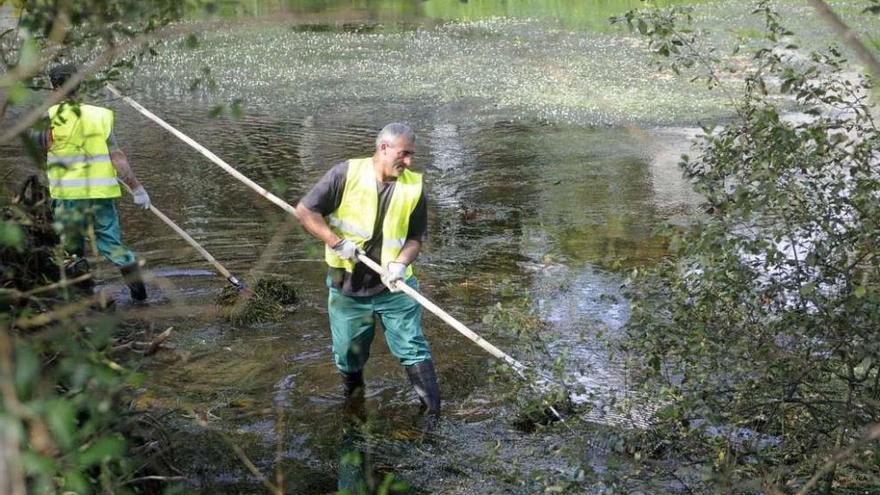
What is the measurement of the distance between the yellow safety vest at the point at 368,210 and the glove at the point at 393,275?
11 cm

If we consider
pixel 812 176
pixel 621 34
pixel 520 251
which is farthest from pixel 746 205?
pixel 621 34

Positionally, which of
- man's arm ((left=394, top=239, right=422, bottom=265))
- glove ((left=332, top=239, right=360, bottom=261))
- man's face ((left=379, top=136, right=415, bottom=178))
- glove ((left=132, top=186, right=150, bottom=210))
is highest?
man's face ((left=379, top=136, right=415, bottom=178))

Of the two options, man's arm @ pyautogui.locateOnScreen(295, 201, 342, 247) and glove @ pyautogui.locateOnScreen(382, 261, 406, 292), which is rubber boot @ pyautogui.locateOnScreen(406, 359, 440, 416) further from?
man's arm @ pyautogui.locateOnScreen(295, 201, 342, 247)

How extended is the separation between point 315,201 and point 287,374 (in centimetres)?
156

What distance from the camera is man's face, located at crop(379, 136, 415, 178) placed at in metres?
5.63

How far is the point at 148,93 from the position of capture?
17.0 meters

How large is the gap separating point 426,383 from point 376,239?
879 millimetres

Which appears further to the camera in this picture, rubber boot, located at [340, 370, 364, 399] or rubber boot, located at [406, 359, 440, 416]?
rubber boot, located at [340, 370, 364, 399]

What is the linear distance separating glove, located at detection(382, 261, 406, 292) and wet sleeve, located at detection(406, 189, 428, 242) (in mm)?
291

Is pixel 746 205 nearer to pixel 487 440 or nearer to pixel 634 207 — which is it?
pixel 487 440

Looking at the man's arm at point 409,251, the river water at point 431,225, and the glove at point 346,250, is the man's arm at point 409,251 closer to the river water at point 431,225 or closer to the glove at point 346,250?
the glove at point 346,250

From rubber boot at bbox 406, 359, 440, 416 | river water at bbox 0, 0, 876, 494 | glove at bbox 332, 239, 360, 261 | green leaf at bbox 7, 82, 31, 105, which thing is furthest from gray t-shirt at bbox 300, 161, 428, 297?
green leaf at bbox 7, 82, 31, 105

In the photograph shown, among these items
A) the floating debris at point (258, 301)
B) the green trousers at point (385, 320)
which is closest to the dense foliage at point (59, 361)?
the green trousers at point (385, 320)

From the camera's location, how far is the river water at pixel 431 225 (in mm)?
5484
